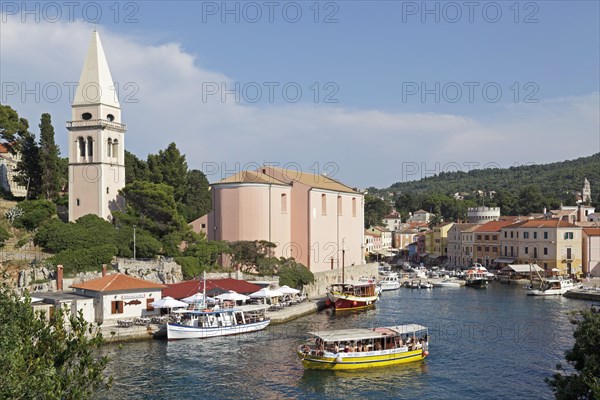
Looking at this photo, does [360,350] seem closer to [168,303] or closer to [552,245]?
[168,303]

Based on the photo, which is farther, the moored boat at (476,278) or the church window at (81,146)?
the moored boat at (476,278)

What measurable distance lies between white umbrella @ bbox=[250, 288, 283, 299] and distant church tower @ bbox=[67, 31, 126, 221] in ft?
39.4

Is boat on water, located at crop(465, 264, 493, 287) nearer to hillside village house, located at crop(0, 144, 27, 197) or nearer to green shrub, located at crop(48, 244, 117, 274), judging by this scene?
green shrub, located at crop(48, 244, 117, 274)

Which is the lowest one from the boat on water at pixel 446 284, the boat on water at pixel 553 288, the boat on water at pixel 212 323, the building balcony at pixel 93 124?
the boat on water at pixel 446 284

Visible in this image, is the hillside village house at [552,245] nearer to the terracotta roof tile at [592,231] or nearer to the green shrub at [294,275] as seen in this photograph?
the terracotta roof tile at [592,231]

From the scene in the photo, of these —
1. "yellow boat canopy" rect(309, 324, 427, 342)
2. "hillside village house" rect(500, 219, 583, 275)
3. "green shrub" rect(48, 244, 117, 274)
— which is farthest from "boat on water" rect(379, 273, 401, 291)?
"yellow boat canopy" rect(309, 324, 427, 342)

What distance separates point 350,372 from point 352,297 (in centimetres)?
1442

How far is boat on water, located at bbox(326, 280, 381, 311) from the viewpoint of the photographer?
1416 inches

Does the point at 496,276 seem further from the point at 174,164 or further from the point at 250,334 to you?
the point at 250,334

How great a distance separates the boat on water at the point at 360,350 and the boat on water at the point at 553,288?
74.7 ft

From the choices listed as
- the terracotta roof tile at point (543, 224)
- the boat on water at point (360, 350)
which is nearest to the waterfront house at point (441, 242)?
the terracotta roof tile at point (543, 224)

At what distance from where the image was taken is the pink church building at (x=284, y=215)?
140 ft

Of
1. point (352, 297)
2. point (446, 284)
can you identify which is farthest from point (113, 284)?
point (446, 284)

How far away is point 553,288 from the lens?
4419cm
